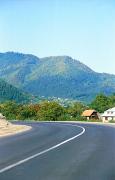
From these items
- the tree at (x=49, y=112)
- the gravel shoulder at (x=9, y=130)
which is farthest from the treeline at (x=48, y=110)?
the gravel shoulder at (x=9, y=130)

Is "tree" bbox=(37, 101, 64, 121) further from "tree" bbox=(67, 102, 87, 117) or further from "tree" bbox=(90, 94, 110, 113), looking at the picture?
"tree" bbox=(90, 94, 110, 113)

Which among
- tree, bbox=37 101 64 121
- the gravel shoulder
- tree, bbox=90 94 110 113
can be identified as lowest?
the gravel shoulder

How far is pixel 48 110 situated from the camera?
15050cm

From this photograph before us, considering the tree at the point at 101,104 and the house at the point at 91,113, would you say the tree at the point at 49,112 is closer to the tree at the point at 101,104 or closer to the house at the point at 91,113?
the house at the point at 91,113

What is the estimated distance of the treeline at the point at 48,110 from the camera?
14900 centimetres

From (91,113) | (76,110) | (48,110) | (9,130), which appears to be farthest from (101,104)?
(9,130)

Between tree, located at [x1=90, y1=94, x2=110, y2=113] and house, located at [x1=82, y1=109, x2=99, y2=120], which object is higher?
tree, located at [x1=90, y1=94, x2=110, y2=113]

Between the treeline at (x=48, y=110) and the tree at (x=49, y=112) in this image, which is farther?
the treeline at (x=48, y=110)

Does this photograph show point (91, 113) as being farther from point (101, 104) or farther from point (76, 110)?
point (101, 104)

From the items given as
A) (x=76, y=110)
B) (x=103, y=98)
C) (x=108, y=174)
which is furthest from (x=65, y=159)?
(x=103, y=98)

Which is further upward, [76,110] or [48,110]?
[76,110]

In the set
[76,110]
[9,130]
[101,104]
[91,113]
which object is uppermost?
[101,104]

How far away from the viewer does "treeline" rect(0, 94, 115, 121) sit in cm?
14900

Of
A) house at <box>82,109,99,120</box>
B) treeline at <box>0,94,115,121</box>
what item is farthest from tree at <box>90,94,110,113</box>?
house at <box>82,109,99,120</box>
